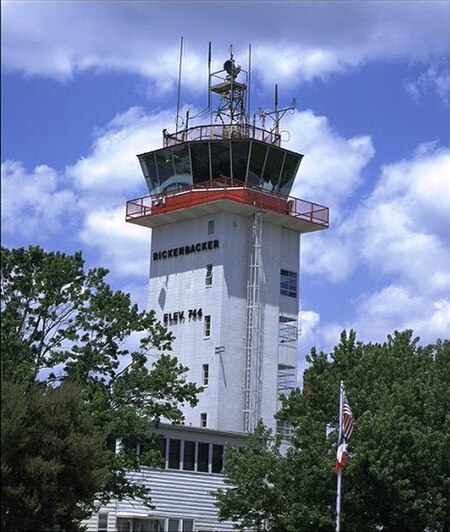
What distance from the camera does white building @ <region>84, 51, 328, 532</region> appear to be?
236ft

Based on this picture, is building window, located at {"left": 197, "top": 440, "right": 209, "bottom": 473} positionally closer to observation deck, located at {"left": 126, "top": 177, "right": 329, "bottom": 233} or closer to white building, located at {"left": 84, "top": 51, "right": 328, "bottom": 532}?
white building, located at {"left": 84, "top": 51, "right": 328, "bottom": 532}

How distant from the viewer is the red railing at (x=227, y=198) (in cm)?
7338

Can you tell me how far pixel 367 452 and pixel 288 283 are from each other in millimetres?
28335

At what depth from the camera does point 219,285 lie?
73.1 metres

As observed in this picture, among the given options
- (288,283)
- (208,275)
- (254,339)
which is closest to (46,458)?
(254,339)

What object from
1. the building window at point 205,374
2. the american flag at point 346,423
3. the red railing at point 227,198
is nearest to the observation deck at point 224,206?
the red railing at point 227,198

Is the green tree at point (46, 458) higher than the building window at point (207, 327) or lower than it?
lower

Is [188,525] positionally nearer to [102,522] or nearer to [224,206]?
[102,522]

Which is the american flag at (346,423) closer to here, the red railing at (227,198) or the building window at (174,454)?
the building window at (174,454)

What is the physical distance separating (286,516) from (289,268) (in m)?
28.8

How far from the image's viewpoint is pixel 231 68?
3159 inches

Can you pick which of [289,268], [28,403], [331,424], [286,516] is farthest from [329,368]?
[289,268]

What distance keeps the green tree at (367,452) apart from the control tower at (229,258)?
16702 mm

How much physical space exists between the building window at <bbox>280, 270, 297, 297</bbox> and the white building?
69mm
